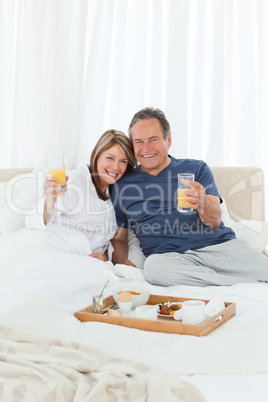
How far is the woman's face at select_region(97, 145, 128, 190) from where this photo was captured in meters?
2.65

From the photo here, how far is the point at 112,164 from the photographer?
2.65 m

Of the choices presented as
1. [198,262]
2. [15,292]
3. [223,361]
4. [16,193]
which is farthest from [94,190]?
[223,361]

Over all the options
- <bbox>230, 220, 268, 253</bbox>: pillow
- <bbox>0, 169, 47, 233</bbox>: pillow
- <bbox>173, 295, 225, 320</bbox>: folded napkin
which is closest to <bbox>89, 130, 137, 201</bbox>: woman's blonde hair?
<bbox>0, 169, 47, 233</bbox>: pillow

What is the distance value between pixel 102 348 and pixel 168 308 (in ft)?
1.54

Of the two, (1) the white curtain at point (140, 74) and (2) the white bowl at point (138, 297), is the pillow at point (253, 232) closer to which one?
(1) the white curtain at point (140, 74)

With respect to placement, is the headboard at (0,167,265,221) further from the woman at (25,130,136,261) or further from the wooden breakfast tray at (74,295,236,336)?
the wooden breakfast tray at (74,295,236,336)

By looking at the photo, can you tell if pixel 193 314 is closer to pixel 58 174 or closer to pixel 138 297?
pixel 138 297

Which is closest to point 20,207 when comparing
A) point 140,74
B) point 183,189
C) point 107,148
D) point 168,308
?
→ point 107,148

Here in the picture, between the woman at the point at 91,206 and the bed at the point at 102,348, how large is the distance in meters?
0.22

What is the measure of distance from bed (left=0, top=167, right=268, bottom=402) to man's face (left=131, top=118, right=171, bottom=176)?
2.31 feet

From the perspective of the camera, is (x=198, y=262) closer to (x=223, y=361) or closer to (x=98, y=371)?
(x=223, y=361)

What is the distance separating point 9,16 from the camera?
11.8ft

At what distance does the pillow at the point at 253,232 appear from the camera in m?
2.73

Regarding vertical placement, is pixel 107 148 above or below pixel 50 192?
above
